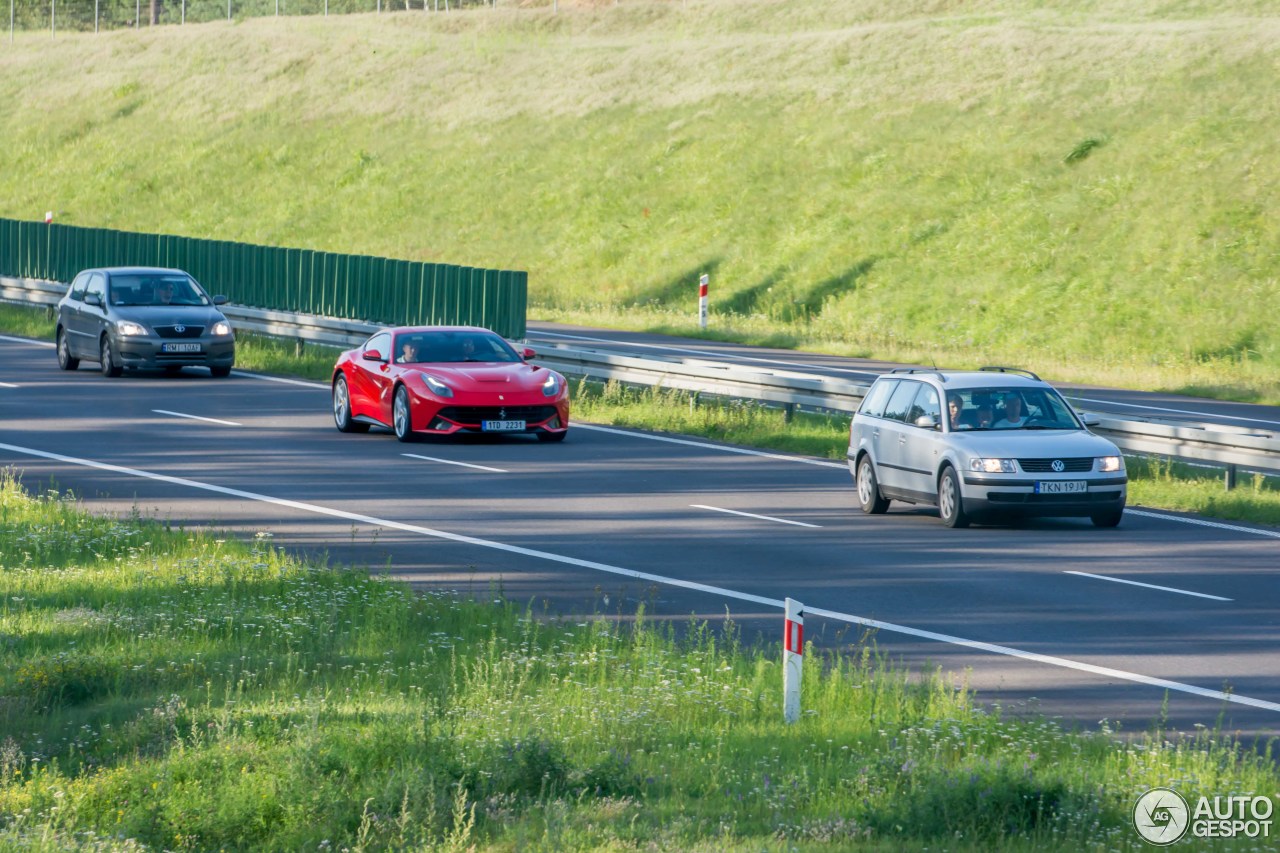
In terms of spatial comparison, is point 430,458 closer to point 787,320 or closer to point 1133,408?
point 1133,408

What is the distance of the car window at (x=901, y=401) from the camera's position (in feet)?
62.6

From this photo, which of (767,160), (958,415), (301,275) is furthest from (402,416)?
(767,160)

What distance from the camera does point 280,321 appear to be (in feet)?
116

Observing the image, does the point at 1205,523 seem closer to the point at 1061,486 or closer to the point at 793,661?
the point at 1061,486

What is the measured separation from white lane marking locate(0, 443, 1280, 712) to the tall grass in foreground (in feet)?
3.25

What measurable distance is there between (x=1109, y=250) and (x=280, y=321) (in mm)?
19523

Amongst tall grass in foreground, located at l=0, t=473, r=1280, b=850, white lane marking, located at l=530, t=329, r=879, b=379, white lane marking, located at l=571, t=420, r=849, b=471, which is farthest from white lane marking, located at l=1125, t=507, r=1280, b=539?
white lane marking, located at l=530, t=329, r=879, b=379

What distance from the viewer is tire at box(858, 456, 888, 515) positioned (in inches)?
745

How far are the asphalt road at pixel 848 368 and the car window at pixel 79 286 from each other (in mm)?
7686

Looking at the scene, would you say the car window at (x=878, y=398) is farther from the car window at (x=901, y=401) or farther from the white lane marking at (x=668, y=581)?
the white lane marking at (x=668, y=581)

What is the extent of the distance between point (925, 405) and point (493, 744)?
10488 mm

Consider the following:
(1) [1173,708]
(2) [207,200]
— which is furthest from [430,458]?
(2) [207,200]

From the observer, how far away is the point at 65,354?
32875 millimetres

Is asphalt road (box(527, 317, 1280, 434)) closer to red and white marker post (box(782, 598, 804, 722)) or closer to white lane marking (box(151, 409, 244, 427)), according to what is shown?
white lane marking (box(151, 409, 244, 427))
